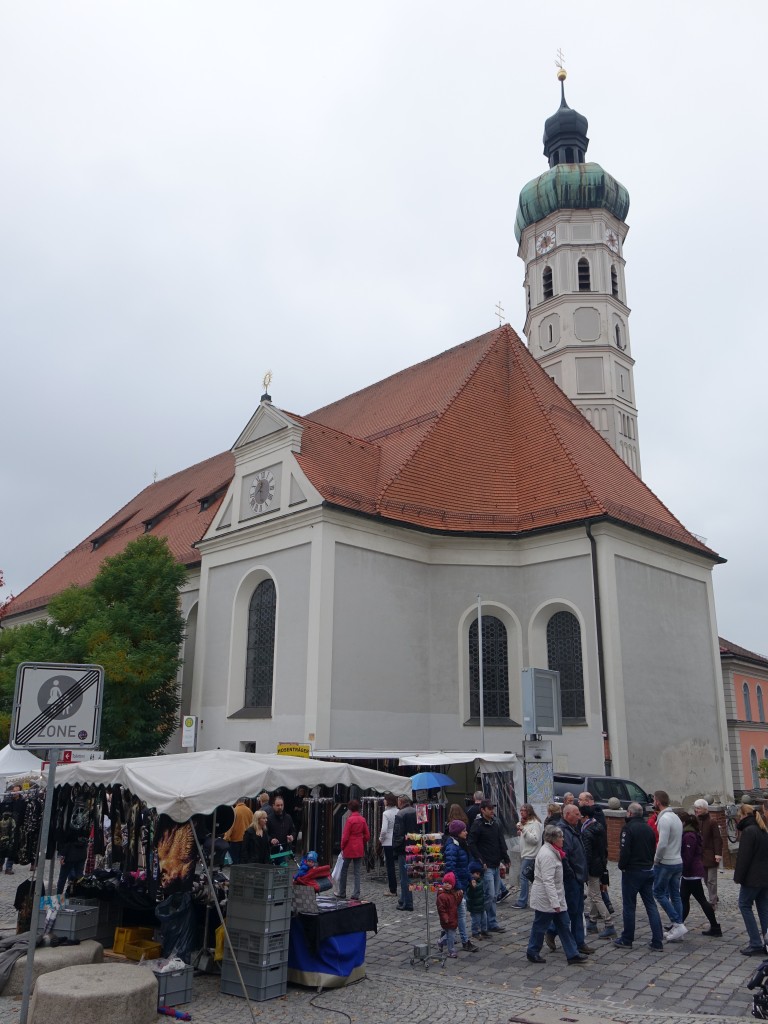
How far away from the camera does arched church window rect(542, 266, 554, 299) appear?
4281 centimetres

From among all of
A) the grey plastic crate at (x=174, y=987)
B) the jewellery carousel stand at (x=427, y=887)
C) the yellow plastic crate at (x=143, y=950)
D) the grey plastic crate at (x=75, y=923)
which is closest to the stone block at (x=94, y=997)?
the grey plastic crate at (x=174, y=987)

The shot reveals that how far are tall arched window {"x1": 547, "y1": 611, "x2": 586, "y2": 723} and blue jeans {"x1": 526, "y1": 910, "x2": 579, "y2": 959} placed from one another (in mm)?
11745

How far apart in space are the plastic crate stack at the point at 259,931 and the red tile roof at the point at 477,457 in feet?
46.1

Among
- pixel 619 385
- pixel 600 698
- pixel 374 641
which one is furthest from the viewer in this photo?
pixel 619 385

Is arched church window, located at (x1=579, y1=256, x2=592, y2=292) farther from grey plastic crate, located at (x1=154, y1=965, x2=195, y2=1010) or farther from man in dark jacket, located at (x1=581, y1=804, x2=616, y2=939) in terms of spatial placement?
grey plastic crate, located at (x1=154, y1=965, x2=195, y2=1010)

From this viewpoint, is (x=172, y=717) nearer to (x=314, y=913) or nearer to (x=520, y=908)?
(x=520, y=908)

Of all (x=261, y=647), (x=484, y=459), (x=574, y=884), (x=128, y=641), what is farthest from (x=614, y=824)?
(x=128, y=641)

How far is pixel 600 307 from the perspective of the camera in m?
41.4

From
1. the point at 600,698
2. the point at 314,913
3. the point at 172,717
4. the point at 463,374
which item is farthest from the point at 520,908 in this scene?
the point at 463,374

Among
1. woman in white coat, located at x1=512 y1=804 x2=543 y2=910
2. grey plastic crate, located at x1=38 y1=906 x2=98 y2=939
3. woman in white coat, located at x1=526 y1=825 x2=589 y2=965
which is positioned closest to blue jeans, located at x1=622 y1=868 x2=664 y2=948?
woman in white coat, located at x1=526 y1=825 x2=589 y2=965

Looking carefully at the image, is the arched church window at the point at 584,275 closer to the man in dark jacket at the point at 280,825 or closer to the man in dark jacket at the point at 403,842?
the man in dark jacket at the point at 403,842

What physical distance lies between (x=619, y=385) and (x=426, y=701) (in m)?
24.1

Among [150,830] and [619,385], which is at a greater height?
[619,385]

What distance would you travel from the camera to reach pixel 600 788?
687 inches
